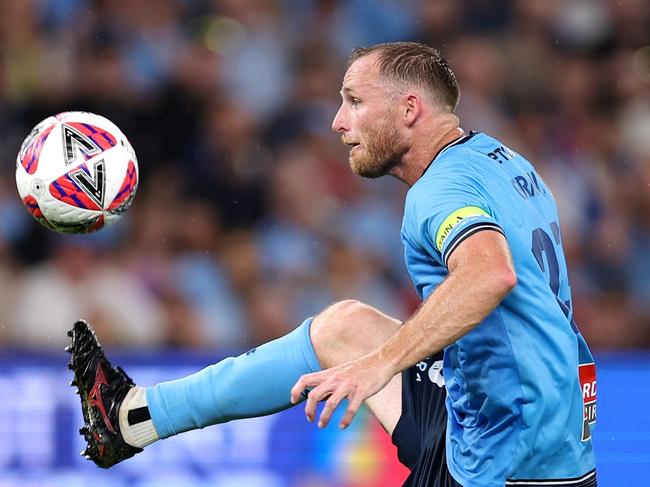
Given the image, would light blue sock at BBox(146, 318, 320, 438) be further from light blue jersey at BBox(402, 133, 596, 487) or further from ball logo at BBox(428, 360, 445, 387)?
light blue jersey at BBox(402, 133, 596, 487)

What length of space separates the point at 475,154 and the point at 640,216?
17.2 feet

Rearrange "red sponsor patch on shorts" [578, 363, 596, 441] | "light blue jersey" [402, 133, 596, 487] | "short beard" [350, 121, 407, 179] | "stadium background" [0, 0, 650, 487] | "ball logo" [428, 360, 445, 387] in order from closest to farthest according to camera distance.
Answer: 1. "light blue jersey" [402, 133, 596, 487]
2. "red sponsor patch on shorts" [578, 363, 596, 441]
3. "short beard" [350, 121, 407, 179]
4. "ball logo" [428, 360, 445, 387]
5. "stadium background" [0, 0, 650, 487]

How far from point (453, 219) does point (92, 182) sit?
1.82 meters

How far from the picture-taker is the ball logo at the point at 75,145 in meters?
4.72

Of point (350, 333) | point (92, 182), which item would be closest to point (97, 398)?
point (92, 182)

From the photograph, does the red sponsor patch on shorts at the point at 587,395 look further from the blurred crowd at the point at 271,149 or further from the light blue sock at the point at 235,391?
the blurred crowd at the point at 271,149

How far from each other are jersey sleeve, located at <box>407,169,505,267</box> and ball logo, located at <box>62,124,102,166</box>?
1674 millimetres

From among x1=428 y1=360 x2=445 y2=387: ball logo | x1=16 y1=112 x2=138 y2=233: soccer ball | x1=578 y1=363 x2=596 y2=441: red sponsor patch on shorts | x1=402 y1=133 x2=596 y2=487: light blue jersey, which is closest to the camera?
x1=402 y1=133 x2=596 y2=487: light blue jersey

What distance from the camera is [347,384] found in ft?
10.8

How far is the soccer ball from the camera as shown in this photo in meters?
4.67

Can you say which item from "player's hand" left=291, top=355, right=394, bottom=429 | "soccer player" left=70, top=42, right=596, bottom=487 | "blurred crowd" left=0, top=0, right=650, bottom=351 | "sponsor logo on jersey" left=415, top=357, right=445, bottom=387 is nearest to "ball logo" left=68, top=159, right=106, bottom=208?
"soccer player" left=70, top=42, right=596, bottom=487

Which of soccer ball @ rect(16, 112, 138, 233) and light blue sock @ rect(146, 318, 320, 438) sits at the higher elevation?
soccer ball @ rect(16, 112, 138, 233)

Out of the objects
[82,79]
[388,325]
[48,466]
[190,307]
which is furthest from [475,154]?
[82,79]

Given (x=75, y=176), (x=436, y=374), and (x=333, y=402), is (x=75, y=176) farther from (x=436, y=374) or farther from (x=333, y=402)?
(x=333, y=402)
